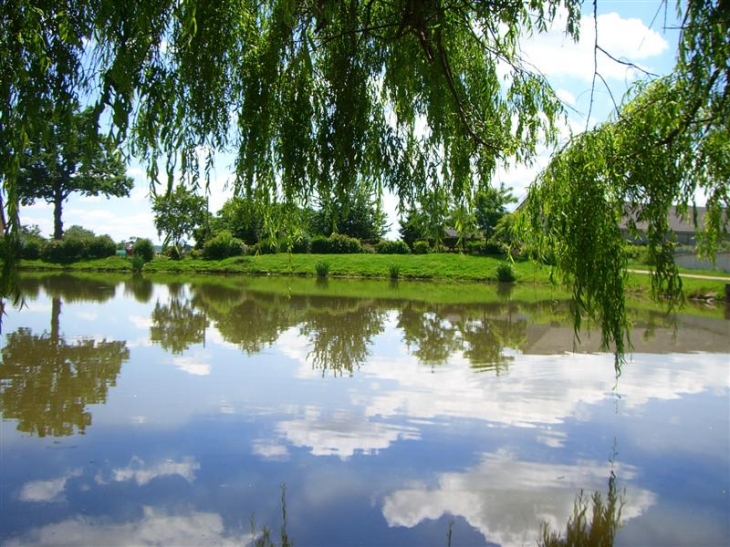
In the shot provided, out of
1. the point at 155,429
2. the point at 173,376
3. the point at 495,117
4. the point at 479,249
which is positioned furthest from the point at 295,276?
the point at 495,117

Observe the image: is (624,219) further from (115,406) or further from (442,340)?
(442,340)

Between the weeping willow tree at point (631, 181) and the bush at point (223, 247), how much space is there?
3500 cm

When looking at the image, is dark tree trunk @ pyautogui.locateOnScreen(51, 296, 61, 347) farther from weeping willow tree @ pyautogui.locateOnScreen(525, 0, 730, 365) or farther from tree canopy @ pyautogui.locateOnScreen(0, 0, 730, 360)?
weeping willow tree @ pyautogui.locateOnScreen(525, 0, 730, 365)

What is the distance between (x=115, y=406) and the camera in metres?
7.25

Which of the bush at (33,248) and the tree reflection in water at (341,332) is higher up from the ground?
the bush at (33,248)

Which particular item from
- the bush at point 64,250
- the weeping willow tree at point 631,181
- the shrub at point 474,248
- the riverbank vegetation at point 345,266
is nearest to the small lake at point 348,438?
the weeping willow tree at point 631,181

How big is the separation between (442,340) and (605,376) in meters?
3.97

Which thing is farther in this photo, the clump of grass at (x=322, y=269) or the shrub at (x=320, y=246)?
the shrub at (x=320, y=246)

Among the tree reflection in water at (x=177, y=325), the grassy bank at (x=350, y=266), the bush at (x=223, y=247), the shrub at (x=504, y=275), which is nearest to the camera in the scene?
the tree reflection in water at (x=177, y=325)

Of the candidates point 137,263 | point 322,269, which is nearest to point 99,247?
point 137,263

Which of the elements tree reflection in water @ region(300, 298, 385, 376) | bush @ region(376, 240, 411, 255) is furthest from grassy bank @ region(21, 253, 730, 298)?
tree reflection in water @ region(300, 298, 385, 376)

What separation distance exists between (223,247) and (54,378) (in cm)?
3095

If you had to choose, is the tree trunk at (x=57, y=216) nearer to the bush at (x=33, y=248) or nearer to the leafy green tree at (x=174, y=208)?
the bush at (x=33, y=248)

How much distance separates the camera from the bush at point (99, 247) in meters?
41.2
